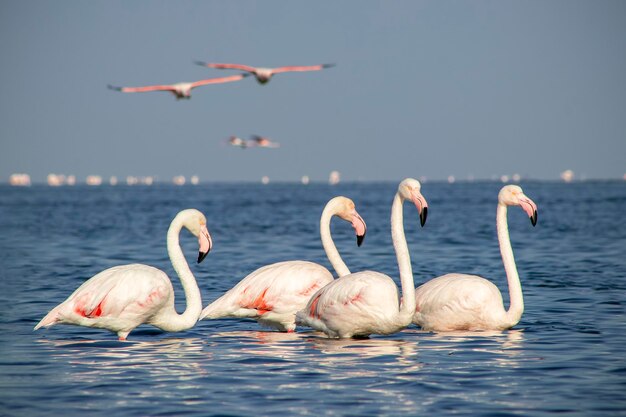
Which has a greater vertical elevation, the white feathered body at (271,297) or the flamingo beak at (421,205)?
the flamingo beak at (421,205)

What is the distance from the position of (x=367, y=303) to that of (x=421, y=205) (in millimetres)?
1240

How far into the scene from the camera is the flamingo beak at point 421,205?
1084 cm

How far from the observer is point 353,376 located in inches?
372

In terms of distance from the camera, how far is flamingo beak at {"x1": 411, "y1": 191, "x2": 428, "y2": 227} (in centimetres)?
1084

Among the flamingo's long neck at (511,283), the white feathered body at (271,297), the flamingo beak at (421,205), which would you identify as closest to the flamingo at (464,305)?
the flamingo's long neck at (511,283)

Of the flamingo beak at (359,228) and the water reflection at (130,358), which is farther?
the flamingo beak at (359,228)

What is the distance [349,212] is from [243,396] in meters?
4.59

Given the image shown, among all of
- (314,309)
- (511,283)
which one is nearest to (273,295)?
(314,309)

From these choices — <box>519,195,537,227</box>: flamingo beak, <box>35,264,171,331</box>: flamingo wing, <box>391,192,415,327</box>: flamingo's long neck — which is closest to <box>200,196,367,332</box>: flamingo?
<box>391,192,415,327</box>: flamingo's long neck

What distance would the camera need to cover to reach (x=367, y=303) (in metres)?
11.0

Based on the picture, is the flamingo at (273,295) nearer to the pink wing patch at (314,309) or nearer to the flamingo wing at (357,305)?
the pink wing patch at (314,309)

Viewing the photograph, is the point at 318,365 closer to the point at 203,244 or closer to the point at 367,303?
the point at 367,303

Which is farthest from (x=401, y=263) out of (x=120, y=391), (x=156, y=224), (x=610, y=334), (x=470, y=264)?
(x=156, y=224)

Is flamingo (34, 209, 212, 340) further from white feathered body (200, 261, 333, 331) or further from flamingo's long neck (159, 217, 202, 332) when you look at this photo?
white feathered body (200, 261, 333, 331)
